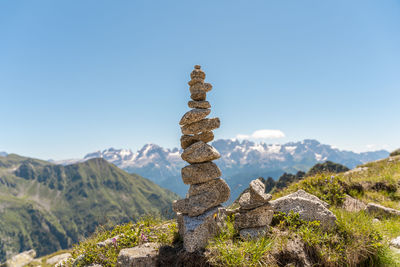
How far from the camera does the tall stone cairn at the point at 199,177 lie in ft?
28.0

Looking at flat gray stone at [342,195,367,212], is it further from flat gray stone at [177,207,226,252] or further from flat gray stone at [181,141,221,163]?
flat gray stone at [181,141,221,163]

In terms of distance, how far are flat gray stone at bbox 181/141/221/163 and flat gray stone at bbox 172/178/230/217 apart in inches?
42.0

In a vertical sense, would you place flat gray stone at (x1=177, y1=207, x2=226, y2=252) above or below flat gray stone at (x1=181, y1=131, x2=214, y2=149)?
below

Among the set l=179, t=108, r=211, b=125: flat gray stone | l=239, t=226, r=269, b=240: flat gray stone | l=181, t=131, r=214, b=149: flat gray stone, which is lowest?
l=239, t=226, r=269, b=240: flat gray stone

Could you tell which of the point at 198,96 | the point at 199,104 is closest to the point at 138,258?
the point at 199,104

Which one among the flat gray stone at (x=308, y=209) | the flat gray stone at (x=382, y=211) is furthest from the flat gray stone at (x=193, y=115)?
the flat gray stone at (x=382, y=211)

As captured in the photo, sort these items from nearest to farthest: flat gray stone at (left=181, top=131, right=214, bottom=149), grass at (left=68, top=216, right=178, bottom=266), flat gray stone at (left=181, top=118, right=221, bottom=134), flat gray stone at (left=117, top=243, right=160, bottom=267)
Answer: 1. flat gray stone at (left=117, top=243, right=160, bottom=267)
2. grass at (left=68, top=216, right=178, bottom=266)
3. flat gray stone at (left=181, top=118, right=221, bottom=134)
4. flat gray stone at (left=181, top=131, right=214, bottom=149)

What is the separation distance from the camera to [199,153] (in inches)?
386

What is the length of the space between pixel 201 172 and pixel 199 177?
0.23 m

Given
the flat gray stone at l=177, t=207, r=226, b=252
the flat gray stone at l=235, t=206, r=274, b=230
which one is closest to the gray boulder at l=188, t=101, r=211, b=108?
the flat gray stone at l=177, t=207, r=226, b=252

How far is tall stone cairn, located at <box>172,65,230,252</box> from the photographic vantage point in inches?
336

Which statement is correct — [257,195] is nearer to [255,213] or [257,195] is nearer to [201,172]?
[255,213]

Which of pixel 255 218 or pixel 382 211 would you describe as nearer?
pixel 255 218

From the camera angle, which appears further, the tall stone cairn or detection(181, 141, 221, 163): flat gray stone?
detection(181, 141, 221, 163): flat gray stone
